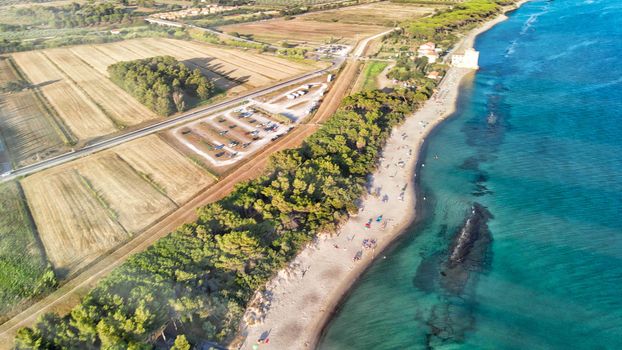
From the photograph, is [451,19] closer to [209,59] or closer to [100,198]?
[209,59]

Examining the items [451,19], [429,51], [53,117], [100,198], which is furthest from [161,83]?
[451,19]

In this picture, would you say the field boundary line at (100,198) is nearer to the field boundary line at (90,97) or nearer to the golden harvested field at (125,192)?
the golden harvested field at (125,192)

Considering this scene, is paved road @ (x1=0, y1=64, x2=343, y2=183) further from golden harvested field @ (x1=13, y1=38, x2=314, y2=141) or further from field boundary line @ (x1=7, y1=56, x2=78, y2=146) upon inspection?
field boundary line @ (x1=7, y1=56, x2=78, y2=146)

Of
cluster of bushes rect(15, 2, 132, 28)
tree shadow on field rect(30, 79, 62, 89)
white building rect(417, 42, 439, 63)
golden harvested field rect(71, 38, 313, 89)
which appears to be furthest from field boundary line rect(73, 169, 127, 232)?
cluster of bushes rect(15, 2, 132, 28)

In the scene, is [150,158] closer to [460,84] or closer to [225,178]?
[225,178]

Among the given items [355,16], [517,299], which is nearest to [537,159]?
[517,299]
